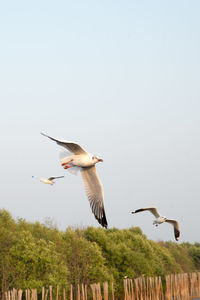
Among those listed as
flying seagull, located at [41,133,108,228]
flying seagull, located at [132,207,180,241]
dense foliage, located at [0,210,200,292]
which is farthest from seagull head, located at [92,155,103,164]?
dense foliage, located at [0,210,200,292]

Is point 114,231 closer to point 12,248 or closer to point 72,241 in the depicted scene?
point 72,241

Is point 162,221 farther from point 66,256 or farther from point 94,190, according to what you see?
point 66,256

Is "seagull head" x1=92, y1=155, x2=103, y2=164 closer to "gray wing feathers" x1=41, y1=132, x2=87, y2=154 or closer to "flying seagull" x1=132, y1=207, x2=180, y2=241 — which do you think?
"gray wing feathers" x1=41, y1=132, x2=87, y2=154

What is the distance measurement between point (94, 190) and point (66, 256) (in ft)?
82.9

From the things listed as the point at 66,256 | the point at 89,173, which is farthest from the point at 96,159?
the point at 66,256

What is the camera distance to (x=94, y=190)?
1179 centimetres

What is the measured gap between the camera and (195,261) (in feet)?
237

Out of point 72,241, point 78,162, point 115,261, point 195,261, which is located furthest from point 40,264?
point 195,261

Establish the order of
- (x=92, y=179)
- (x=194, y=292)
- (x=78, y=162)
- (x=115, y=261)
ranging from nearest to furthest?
1. (x=78, y=162)
2. (x=92, y=179)
3. (x=115, y=261)
4. (x=194, y=292)

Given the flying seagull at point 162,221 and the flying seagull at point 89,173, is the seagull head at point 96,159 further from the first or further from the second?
the flying seagull at point 162,221

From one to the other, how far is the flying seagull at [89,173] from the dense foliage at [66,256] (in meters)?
18.8

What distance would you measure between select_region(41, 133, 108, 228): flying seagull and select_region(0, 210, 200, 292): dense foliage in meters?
18.8

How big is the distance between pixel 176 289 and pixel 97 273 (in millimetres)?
11614

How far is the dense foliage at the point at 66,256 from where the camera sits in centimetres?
3064
